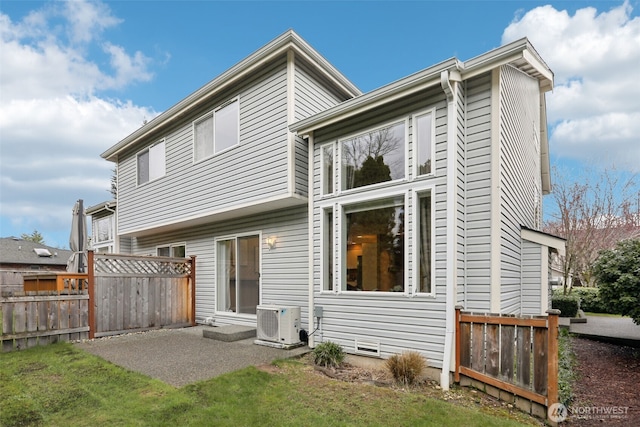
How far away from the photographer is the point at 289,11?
11.3 m

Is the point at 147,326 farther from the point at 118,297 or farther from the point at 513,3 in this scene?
the point at 513,3

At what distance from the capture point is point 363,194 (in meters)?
5.66

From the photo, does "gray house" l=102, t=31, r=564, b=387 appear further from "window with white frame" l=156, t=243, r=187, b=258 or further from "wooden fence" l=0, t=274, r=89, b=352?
"wooden fence" l=0, t=274, r=89, b=352

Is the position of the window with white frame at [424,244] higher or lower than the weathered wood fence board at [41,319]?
higher

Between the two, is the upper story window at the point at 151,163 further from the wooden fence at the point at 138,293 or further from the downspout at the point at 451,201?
the downspout at the point at 451,201

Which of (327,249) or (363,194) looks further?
(327,249)

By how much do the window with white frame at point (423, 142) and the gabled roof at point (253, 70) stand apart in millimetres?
2743

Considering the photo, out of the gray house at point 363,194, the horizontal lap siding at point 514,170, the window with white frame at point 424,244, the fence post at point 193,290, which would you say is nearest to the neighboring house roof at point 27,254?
the gray house at point 363,194

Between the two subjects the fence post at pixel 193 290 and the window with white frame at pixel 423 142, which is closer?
the window with white frame at pixel 423 142

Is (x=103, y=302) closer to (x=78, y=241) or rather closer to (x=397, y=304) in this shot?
(x=78, y=241)

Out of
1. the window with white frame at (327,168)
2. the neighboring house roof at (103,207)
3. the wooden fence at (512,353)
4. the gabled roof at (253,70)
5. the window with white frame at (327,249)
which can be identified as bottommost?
the wooden fence at (512,353)

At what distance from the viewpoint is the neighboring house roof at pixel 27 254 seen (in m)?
21.3

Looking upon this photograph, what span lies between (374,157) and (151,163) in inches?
287

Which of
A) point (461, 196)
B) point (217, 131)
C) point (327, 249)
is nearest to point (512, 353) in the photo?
point (461, 196)
